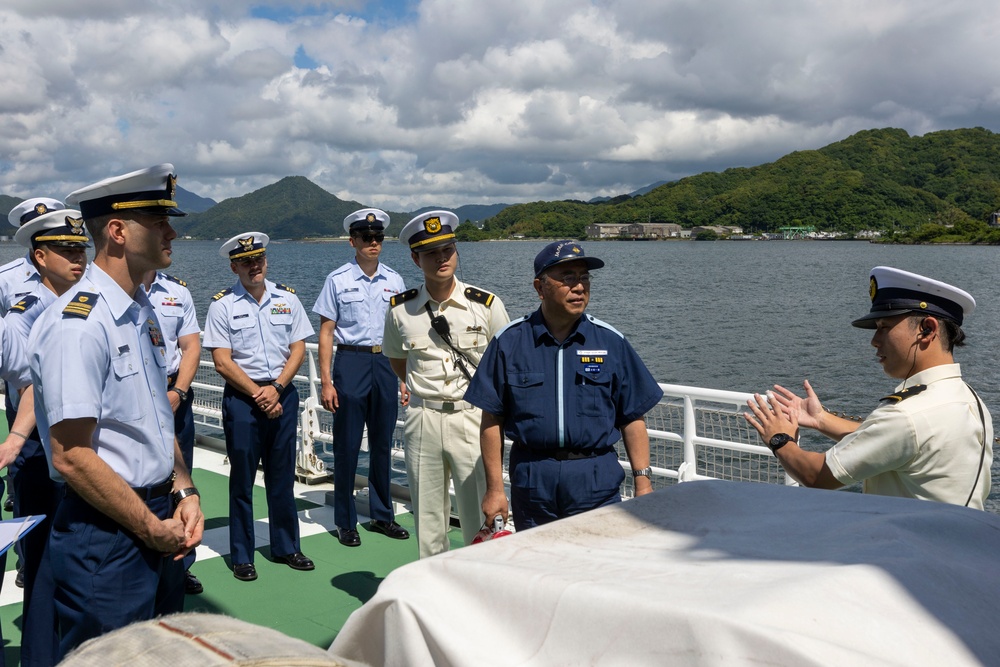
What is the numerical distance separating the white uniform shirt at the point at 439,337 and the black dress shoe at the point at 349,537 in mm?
1462

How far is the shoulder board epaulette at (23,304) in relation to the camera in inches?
142

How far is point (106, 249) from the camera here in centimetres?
236

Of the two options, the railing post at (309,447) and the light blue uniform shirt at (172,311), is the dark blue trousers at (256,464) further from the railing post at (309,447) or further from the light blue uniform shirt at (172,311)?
the railing post at (309,447)

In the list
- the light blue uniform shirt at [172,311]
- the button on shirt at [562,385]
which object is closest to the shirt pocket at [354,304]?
the light blue uniform shirt at [172,311]

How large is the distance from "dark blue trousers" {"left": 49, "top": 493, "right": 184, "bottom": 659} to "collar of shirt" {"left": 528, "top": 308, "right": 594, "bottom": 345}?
1.49 m

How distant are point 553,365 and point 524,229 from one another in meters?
121

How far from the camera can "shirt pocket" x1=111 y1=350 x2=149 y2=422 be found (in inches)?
88.4

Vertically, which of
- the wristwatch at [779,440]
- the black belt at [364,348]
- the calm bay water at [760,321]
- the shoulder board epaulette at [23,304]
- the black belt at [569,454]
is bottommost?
the calm bay water at [760,321]

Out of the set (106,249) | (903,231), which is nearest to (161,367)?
(106,249)

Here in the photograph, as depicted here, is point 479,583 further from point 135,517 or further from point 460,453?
point 460,453

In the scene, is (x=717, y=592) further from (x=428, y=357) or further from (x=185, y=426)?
(x=185, y=426)

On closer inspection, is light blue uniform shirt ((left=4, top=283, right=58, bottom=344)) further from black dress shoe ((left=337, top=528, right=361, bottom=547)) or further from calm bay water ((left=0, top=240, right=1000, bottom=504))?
calm bay water ((left=0, top=240, right=1000, bottom=504))

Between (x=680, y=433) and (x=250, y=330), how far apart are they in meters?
3.25

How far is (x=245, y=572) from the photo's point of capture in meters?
4.52
